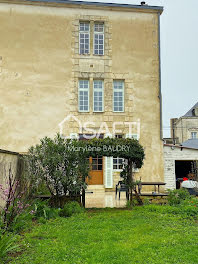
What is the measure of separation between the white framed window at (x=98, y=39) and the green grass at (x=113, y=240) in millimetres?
8275

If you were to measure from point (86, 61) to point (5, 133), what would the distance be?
469 centimetres

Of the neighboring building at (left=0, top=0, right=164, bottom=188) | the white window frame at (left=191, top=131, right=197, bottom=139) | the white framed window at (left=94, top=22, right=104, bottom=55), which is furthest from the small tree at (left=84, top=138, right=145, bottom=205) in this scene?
the white window frame at (left=191, top=131, right=197, bottom=139)

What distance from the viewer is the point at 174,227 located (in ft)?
17.5

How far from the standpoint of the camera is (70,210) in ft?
21.5

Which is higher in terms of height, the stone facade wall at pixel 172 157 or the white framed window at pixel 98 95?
the white framed window at pixel 98 95

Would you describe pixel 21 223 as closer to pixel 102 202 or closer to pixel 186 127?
pixel 102 202

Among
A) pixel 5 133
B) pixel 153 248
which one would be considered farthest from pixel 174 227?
pixel 5 133

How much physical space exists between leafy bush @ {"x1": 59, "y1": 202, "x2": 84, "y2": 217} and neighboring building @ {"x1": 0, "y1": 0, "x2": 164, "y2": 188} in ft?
16.7

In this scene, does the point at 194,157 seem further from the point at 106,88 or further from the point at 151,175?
the point at 106,88

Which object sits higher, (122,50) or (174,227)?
(122,50)

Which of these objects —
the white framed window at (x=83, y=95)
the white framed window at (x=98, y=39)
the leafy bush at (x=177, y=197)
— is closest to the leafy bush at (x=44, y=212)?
the leafy bush at (x=177, y=197)

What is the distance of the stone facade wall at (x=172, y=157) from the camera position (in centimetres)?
1197

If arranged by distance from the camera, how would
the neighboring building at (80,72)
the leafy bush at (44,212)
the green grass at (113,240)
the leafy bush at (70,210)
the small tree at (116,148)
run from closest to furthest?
the green grass at (113,240), the leafy bush at (44,212), the leafy bush at (70,210), the small tree at (116,148), the neighboring building at (80,72)
